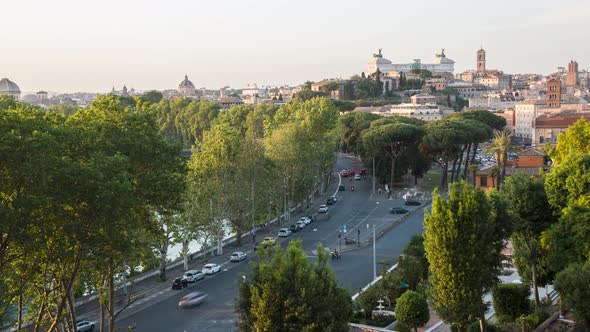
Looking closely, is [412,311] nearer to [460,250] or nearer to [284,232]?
[460,250]

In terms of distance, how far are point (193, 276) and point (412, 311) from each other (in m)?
14.2

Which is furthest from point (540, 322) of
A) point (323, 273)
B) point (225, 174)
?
point (225, 174)

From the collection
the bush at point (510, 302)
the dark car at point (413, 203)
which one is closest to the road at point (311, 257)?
the dark car at point (413, 203)

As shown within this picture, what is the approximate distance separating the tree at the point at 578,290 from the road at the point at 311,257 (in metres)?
8.83

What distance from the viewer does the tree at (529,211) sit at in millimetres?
24984

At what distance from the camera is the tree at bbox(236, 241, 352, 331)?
664 inches

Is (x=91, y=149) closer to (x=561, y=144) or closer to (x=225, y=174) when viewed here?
(x=225, y=174)

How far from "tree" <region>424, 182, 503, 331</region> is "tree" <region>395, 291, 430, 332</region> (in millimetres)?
2893

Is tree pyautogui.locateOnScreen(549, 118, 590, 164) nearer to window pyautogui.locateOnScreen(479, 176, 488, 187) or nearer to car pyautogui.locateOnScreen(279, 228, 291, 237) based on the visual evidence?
window pyautogui.locateOnScreen(479, 176, 488, 187)

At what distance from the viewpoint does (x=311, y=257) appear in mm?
38594

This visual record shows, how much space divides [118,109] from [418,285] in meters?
14.6

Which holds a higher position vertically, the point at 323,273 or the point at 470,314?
the point at 323,273

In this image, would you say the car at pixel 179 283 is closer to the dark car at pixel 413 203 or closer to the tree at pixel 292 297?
the tree at pixel 292 297

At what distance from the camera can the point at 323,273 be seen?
17469 mm
